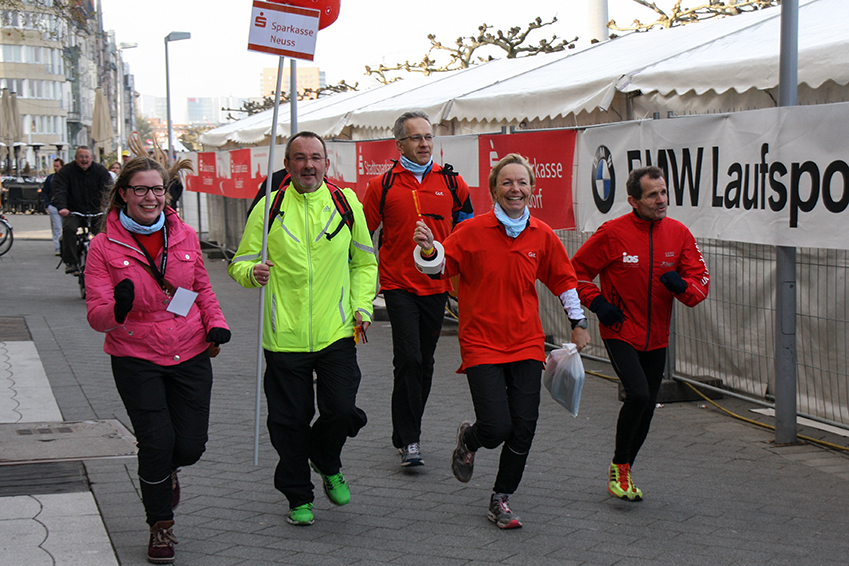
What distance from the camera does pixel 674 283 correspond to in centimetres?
484

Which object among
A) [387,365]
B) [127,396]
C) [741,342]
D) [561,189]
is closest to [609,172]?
[561,189]

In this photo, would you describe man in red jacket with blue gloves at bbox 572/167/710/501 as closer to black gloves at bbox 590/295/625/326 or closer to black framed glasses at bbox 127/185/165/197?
black gloves at bbox 590/295/625/326

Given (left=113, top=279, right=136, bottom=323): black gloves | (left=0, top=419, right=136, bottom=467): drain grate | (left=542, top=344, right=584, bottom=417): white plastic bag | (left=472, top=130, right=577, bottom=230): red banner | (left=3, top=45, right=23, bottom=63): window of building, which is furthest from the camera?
(left=3, top=45, right=23, bottom=63): window of building

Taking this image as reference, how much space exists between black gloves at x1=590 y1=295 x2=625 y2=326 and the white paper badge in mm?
1964

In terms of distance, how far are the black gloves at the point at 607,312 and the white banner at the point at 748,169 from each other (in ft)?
4.96

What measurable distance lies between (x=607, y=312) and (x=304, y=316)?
1506 mm

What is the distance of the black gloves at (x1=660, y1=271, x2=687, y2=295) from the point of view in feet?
15.9

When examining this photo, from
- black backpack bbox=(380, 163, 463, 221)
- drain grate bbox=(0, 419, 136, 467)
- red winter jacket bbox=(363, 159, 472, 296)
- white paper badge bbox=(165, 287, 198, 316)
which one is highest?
black backpack bbox=(380, 163, 463, 221)

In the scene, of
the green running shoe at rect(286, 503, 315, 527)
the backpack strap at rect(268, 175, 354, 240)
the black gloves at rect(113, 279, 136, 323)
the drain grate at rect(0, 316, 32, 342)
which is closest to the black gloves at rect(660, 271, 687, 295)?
the backpack strap at rect(268, 175, 354, 240)

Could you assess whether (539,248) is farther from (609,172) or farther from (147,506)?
(609,172)

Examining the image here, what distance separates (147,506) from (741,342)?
4.63m

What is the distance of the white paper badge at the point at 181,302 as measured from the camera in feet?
13.8

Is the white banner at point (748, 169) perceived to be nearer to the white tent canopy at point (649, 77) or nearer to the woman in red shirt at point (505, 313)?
the white tent canopy at point (649, 77)

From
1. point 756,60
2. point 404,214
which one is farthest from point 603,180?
point 404,214
